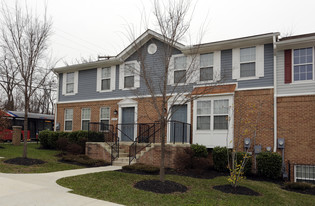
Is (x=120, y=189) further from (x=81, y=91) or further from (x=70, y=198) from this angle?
(x=81, y=91)

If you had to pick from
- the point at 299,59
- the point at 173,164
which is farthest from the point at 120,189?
the point at 299,59

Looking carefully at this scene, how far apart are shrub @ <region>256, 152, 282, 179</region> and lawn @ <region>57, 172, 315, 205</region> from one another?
1.14 meters

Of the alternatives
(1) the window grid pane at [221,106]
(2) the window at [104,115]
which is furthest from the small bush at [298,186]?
(2) the window at [104,115]

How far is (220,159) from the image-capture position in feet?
36.9

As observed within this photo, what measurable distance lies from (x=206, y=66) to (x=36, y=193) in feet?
30.1

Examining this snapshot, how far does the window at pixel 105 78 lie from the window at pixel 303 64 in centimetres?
975

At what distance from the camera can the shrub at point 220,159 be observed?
36.4 ft

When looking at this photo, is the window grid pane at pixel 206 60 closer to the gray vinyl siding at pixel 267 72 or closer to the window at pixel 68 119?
the gray vinyl siding at pixel 267 72

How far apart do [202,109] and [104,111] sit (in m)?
6.09

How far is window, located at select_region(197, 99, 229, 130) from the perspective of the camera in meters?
12.1

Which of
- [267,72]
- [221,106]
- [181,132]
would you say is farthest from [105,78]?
[267,72]

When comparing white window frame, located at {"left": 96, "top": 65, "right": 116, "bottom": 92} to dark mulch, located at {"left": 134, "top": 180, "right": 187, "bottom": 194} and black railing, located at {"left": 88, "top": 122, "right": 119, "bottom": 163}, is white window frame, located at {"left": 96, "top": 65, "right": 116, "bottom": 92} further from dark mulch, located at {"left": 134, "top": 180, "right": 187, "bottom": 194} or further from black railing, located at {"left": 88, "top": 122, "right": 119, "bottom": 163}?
dark mulch, located at {"left": 134, "top": 180, "right": 187, "bottom": 194}

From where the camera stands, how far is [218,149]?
37.3 feet

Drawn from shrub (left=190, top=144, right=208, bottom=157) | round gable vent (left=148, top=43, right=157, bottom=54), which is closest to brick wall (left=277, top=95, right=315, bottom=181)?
shrub (left=190, top=144, right=208, bottom=157)
